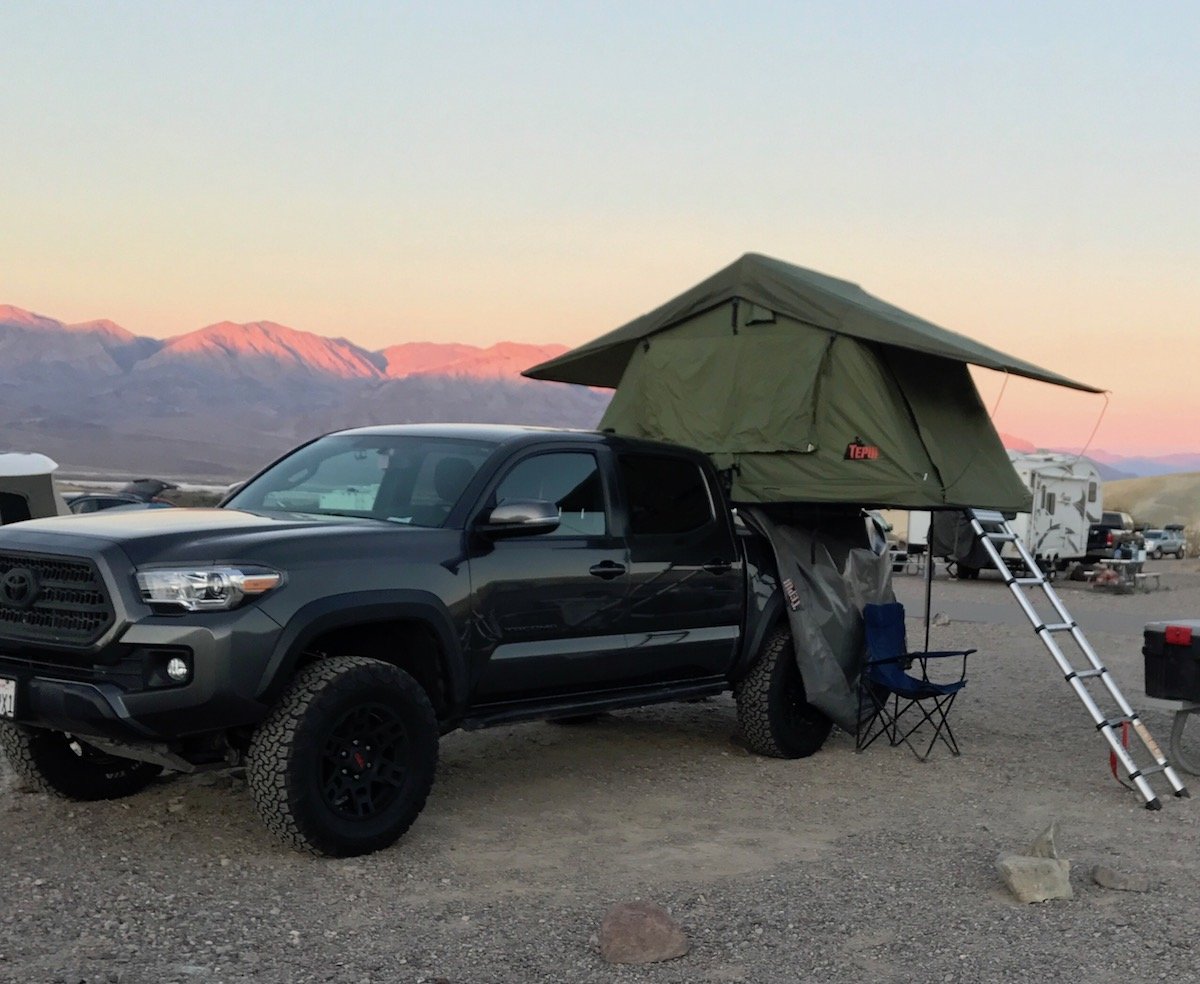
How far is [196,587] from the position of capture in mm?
5863

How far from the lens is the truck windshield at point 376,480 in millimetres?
7105

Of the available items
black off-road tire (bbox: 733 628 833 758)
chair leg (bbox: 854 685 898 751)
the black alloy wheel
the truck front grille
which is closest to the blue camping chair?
chair leg (bbox: 854 685 898 751)

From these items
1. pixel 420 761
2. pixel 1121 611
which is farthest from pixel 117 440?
pixel 420 761

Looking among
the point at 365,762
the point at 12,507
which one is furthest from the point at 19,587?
the point at 12,507

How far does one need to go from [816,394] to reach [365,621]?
3.97 meters

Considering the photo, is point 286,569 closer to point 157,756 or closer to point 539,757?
point 157,756

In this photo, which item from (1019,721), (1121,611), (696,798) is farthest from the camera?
(1121,611)

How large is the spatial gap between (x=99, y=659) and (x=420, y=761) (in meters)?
1.47

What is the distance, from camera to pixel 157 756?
6.07 meters

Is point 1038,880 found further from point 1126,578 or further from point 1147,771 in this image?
point 1126,578

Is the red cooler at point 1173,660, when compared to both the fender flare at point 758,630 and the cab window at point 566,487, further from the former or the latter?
the cab window at point 566,487

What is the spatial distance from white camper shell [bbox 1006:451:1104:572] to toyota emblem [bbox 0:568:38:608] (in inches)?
998

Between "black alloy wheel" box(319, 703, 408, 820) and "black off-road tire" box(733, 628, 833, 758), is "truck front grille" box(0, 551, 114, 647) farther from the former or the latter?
"black off-road tire" box(733, 628, 833, 758)

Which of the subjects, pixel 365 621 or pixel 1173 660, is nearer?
pixel 365 621
